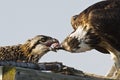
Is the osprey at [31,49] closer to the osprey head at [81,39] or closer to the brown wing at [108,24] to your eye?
the osprey head at [81,39]

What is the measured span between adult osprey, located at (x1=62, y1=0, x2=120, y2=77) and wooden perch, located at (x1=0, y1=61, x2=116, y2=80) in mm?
2417

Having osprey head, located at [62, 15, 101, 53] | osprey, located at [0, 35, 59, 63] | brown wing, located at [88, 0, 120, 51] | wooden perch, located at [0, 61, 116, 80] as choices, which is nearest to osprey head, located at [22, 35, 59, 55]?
osprey, located at [0, 35, 59, 63]

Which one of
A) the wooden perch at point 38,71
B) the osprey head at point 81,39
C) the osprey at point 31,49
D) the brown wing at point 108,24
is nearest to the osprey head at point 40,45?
the osprey at point 31,49

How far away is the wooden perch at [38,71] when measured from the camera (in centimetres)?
790

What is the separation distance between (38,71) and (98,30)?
3757 mm

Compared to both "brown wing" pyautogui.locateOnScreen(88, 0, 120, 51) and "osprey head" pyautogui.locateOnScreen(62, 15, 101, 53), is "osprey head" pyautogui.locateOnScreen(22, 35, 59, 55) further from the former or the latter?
"brown wing" pyautogui.locateOnScreen(88, 0, 120, 51)

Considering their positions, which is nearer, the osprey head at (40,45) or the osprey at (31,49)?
the osprey at (31,49)

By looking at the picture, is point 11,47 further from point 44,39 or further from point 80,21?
point 80,21

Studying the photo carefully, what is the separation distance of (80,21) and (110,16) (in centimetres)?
67

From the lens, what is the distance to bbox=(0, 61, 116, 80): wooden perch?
7.90m

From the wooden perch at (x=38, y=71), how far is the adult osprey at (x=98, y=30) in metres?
2.42

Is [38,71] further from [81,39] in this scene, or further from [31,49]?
[81,39]

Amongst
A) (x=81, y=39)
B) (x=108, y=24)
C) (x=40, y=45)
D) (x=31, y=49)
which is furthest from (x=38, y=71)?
(x=81, y=39)

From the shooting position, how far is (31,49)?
11.3 metres
